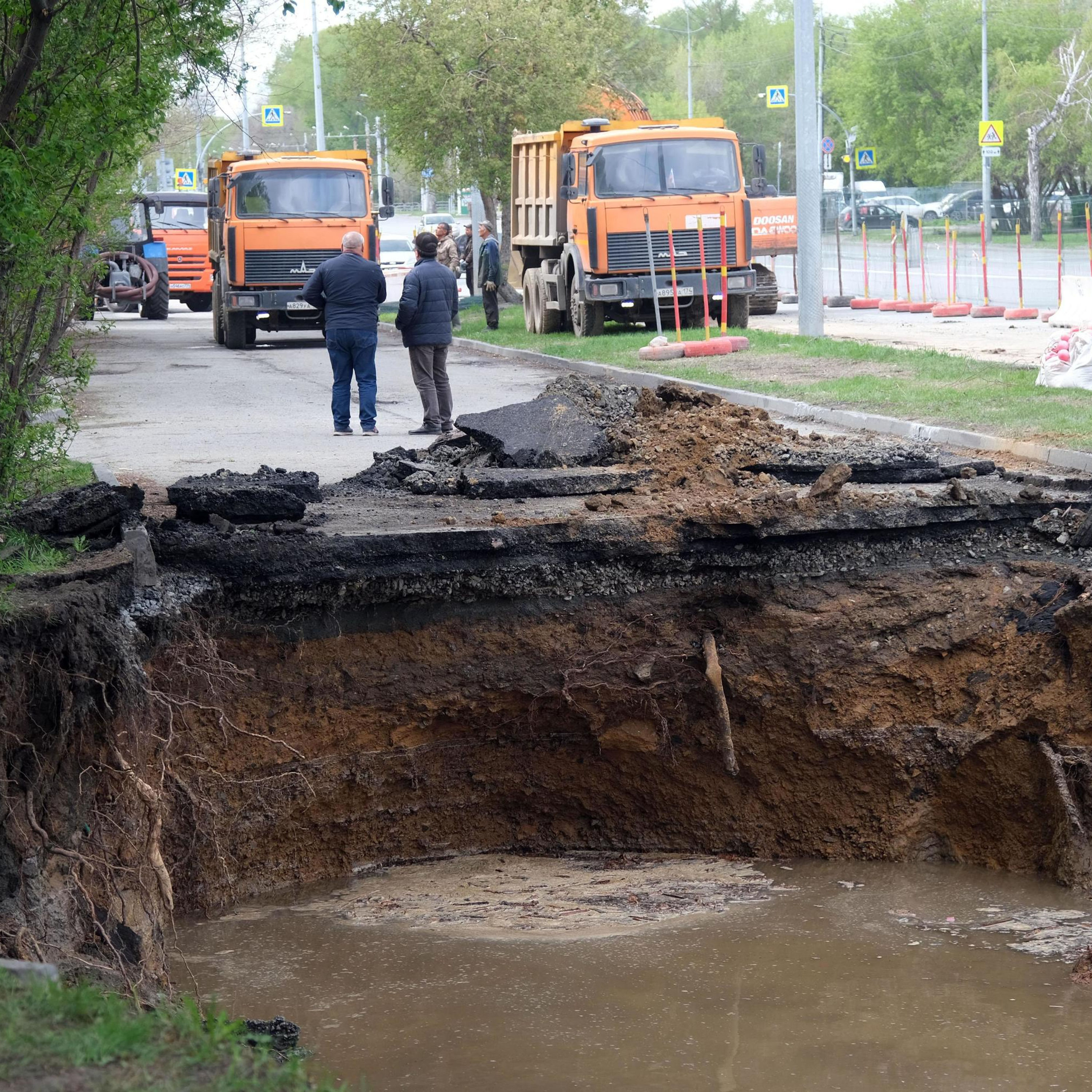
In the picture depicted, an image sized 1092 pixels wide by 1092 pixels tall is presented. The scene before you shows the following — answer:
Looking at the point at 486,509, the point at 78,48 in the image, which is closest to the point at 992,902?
→ the point at 486,509

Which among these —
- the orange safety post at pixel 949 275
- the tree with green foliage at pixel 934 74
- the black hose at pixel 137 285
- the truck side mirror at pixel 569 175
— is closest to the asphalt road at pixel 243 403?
the truck side mirror at pixel 569 175

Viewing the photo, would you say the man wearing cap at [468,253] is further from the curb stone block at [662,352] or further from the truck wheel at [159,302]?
the curb stone block at [662,352]

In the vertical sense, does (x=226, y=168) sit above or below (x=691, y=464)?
above

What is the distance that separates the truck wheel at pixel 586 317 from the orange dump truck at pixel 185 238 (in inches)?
539

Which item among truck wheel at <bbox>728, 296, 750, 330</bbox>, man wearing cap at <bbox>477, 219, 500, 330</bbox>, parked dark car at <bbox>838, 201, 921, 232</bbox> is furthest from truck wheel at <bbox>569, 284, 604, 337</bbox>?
parked dark car at <bbox>838, 201, 921, 232</bbox>

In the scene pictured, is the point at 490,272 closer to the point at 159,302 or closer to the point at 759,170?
the point at 759,170

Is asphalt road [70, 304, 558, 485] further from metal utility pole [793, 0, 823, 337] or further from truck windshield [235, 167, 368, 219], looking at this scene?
metal utility pole [793, 0, 823, 337]

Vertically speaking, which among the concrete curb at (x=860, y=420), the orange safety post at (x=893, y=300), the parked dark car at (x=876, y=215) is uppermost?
the parked dark car at (x=876, y=215)

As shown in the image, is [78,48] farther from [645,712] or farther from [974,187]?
[974,187]

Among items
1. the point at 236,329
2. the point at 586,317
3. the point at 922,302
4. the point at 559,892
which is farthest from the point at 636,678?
the point at 922,302

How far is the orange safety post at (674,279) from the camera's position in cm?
1945

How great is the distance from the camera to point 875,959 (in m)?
5.86

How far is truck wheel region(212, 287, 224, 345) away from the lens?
2481cm

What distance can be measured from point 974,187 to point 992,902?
51.9 m
